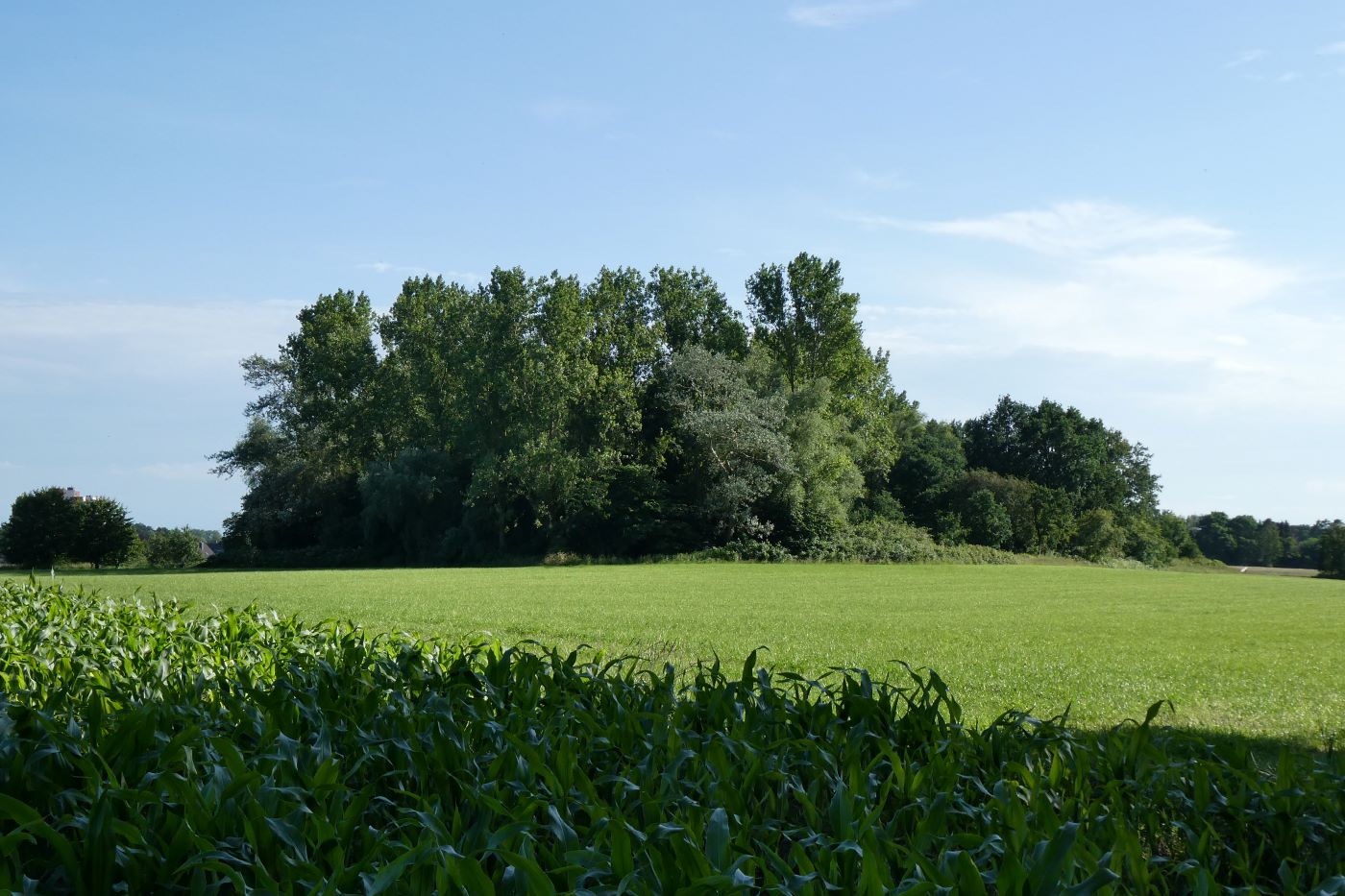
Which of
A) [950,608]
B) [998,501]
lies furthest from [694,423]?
[998,501]

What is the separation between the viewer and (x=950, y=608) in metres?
Answer: 16.6

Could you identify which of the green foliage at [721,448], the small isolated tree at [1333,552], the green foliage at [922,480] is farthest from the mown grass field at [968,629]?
the green foliage at [922,480]

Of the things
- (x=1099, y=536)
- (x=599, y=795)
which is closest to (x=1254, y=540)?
(x=1099, y=536)

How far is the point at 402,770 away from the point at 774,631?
8.97 m

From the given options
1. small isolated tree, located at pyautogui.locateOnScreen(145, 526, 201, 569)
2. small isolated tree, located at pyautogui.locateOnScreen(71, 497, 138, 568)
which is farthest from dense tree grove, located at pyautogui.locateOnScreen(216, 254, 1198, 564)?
small isolated tree, located at pyautogui.locateOnScreen(71, 497, 138, 568)

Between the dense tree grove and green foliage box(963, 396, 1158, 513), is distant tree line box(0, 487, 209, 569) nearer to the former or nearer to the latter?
the dense tree grove

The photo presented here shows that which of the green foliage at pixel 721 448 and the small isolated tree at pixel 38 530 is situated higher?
the green foliage at pixel 721 448

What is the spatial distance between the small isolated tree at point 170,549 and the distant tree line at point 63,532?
12.1 ft

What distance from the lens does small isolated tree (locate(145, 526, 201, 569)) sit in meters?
46.9

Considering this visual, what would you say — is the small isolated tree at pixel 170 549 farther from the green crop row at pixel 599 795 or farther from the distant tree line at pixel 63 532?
the green crop row at pixel 599 795

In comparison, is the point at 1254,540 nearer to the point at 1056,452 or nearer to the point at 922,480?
the point at 1056,452

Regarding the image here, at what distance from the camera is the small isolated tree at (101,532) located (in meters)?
41.3

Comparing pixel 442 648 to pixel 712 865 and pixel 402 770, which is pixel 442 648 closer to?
pixel 402 770

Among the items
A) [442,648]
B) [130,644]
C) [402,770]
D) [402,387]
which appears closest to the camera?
[402,770]
